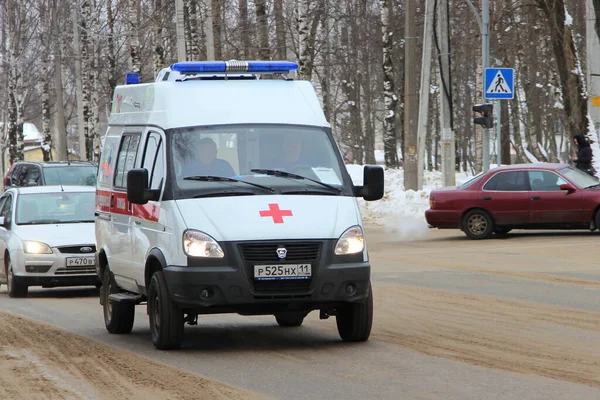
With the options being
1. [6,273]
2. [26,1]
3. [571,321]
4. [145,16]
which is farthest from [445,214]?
[26,1]

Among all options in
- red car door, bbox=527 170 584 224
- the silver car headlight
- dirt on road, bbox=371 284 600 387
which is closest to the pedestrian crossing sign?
red car door, bbox=527 170 584 224

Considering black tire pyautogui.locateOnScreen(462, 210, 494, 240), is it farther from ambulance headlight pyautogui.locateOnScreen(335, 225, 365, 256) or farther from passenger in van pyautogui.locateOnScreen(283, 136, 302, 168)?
ambulance headlight pyautogui.locateOnScreen(335, 225, 365, 256)

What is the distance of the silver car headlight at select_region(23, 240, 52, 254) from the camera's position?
1736cm

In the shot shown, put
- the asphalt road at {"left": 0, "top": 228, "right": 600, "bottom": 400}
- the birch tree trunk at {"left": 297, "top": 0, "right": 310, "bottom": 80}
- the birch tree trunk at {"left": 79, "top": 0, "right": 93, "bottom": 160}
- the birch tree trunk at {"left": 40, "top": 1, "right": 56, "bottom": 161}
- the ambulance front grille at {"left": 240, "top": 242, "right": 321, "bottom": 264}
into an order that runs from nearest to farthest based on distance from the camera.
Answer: the asphalt road at {"left": 0, "top": 228, "right": 600, "bottom": 400} → the ambulance front grille at {"left": 240, "top": 242, "right": 321, "bottom": 264} → the birch tree trunk at {"left": 297, "top": 0, "right": 310, "bottom": 80} → the birch tree trunk at {"left": 79, "top": 0, "right": 93, "bottom": 160} → the birch tree trunk at {"left": 40, "top": 1, "right": 56, "bottom": 161}

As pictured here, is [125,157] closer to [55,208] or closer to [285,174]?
[285,174]

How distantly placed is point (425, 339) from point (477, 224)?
14030 millimetres

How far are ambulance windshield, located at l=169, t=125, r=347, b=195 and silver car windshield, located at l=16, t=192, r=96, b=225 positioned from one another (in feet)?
24.3

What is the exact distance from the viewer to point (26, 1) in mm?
60438

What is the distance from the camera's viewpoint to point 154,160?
11.2 metres

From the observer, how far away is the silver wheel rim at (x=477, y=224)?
24.7m

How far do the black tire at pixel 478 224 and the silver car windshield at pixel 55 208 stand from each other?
29.0ft

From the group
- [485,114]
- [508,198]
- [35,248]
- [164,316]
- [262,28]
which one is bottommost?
[164,316]

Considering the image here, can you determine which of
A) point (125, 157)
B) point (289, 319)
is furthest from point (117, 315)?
point (289, 319)

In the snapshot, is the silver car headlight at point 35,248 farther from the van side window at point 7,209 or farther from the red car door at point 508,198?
the red car door at point 508,198
